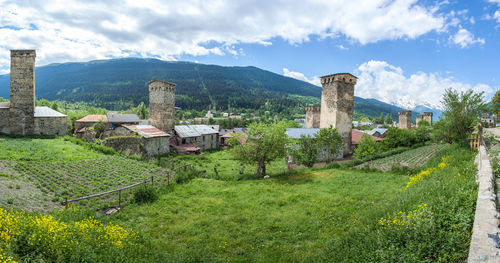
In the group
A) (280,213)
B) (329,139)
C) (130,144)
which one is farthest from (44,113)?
(329,139)

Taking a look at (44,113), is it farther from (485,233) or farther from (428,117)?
(428,117)

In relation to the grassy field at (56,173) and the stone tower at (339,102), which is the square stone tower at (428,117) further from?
the grassy field at (56,173)

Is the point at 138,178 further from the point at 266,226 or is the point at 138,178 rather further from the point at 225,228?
the point at 266,226

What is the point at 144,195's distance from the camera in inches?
525

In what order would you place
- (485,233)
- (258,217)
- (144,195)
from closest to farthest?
1. (485,233)
2. (258,217)
3. (144,195)

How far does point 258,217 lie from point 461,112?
2192cm

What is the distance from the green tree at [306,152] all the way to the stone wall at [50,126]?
111 feet

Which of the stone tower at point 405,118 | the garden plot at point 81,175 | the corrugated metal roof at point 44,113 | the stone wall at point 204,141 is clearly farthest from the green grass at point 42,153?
the stone tower at point 405,118

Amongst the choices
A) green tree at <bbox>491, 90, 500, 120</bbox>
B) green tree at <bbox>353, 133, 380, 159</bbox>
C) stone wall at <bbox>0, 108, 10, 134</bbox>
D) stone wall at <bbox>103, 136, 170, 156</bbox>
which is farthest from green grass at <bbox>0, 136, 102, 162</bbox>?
green tree at <bbox>491, 90, 500, 120</bbox>

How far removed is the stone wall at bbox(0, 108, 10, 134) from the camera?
31141 millimetres

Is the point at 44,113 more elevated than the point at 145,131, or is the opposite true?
the point at 44,113

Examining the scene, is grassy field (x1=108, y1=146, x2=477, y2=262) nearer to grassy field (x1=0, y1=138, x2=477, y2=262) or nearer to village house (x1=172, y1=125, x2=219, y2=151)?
grassy field (x1=0, y1=138, x2=477, y2=262)

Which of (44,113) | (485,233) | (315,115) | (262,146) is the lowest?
(485,233)

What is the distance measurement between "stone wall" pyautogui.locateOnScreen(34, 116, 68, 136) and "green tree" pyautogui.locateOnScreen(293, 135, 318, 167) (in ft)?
111
